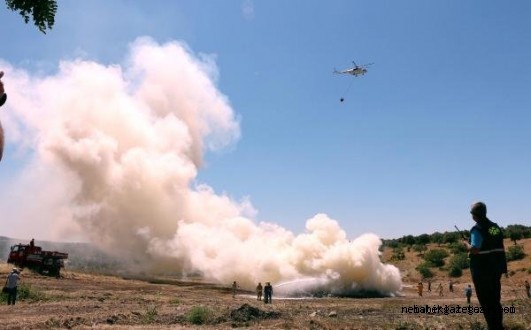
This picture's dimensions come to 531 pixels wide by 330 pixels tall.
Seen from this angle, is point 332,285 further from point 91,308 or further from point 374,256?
point 91,308

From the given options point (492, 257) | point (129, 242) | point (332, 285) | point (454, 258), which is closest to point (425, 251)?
point (454, 258)

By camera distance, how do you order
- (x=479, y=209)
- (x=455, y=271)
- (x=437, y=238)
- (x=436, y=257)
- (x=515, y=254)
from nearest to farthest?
(x=479, y=209) → (x=455, y=271) → (x=515, y=254) → (x=436, y=257) → (x=437, y=238)

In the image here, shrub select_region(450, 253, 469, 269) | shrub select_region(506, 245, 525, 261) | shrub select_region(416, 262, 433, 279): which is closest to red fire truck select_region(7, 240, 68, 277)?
shrub select_region(416, 262, 433, 279)

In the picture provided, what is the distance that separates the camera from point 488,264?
21.0 ft

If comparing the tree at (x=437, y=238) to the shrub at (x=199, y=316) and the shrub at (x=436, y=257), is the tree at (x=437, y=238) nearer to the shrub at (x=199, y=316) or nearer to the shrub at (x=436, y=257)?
the shrub at (x=436, y=257)

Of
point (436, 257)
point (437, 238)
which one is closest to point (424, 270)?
point (436, 257)

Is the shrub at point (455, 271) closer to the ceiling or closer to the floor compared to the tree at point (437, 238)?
closer to the floor

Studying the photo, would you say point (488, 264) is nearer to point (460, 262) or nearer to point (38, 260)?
point (38, 260)

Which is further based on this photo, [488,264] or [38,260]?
[38,260]

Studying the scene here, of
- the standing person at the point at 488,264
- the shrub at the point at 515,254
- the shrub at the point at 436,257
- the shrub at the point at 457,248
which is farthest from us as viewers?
the shrub at the point at 457,248

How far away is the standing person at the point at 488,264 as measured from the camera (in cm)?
632

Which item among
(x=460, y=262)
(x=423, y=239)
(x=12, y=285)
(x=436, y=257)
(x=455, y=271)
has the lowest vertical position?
(x=12, y=285)

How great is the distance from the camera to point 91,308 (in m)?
21.2

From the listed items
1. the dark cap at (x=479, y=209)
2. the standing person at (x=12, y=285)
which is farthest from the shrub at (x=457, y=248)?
the dark cap at (x=479, y=209)
